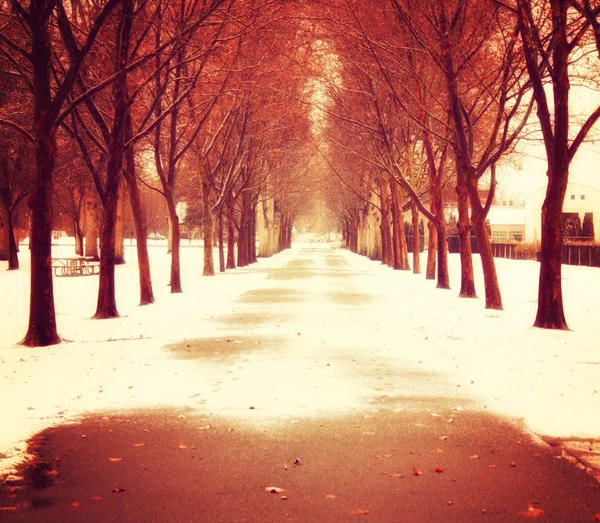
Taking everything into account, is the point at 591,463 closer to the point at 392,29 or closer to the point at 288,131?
the point at 392,29

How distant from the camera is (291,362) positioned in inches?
417

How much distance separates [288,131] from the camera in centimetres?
4531

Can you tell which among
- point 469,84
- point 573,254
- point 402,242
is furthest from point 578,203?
point 469,84

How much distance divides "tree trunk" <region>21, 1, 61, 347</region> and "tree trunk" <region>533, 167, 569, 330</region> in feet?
27.8

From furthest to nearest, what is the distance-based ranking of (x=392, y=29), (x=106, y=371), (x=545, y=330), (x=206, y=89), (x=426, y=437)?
1. (x=206, y=89)
2. (x=392, y=29)
3. (x=545, y=330)
4. (x=106, y=371)
5. (x=426, y=437)

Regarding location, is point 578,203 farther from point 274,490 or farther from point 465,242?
point 274,490

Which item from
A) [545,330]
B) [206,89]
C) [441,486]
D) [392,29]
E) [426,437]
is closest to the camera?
[441,486]

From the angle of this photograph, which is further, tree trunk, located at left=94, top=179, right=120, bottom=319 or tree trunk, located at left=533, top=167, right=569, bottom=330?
tree trunk, located at left=94, top=179, right=120, bottom=319

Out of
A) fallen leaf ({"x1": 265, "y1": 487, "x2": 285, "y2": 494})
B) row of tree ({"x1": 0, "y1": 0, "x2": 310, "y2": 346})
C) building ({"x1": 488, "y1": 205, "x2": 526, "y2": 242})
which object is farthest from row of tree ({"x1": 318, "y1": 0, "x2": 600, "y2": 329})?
building ({"x1": 488, "y1": 205, "x2": 526, "y2": 242})

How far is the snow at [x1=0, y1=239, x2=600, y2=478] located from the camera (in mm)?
7793

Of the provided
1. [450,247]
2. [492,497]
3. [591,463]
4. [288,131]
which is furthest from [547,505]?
[450,247]

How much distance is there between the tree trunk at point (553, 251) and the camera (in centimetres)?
1432

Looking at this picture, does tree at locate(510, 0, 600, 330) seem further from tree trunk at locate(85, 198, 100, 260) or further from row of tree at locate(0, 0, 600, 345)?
tree trunk at locate(85, 198, 100, 260)

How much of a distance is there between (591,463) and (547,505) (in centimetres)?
110
